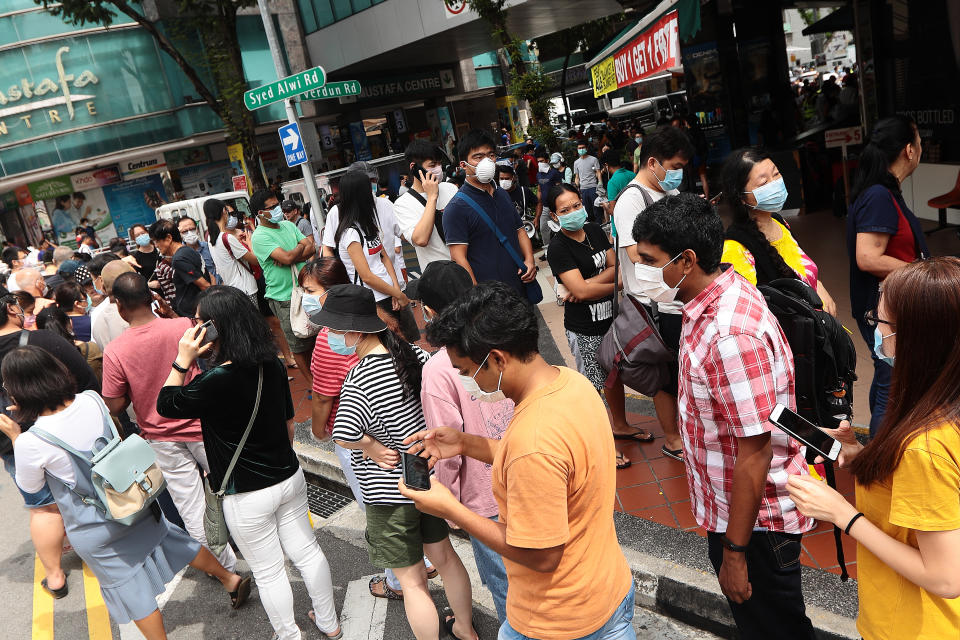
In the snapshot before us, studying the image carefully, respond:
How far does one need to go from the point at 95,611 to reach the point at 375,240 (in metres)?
3.03

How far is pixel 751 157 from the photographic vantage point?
3133 millimetres

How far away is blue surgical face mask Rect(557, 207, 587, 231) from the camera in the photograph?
3.89 m

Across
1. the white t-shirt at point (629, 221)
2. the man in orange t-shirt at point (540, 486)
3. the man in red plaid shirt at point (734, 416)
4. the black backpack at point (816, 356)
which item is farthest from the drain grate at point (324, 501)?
the black backpack at point (816, 356)

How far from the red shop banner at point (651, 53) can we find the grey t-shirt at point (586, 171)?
156 inches

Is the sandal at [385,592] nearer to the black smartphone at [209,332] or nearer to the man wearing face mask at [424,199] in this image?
the black smartphone at [209,332]

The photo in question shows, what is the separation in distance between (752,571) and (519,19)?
18.6 metres

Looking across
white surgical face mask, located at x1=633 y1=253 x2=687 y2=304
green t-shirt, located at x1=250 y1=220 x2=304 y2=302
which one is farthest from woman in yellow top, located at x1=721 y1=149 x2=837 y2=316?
green t-shirt, located at x1=250 y1=220 x2=304 y2=302

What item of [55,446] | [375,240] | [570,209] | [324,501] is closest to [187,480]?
[55,446]

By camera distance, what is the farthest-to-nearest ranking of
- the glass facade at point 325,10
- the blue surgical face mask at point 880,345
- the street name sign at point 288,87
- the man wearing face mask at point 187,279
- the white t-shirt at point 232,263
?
the glass facade at point 325,10 < the street name sign at point 288,87 < the man wearing face mask at point 187,279 < the white t-shirt at point 232,263 < the blue surgical face mask at point 880,345

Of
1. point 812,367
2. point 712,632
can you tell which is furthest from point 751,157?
point 712,632

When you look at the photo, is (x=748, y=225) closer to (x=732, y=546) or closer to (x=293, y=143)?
(x=732, y=546)

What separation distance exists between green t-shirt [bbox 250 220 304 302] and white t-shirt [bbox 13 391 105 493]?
9.60ft

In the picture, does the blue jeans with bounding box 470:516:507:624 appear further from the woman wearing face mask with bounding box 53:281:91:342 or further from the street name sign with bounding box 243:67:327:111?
the street name sign with bounding box 243:67:327:111

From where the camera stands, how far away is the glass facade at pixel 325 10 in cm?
2113
